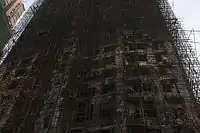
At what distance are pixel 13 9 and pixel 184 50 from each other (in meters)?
18.7

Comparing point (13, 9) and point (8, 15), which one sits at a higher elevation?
point (13, 9)

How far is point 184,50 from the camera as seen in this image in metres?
19.8

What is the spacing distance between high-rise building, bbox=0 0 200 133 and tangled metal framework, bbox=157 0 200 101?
0.04 m

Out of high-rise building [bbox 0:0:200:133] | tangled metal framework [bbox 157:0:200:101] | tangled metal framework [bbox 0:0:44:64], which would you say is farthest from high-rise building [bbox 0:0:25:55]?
tangled metal framework [bbox 157:0:200:101]

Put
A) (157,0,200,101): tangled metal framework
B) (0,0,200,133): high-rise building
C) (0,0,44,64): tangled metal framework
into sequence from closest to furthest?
(0,0,200,133): high-rise building < (157,0,200,101): tangled metal framework < (0,0,44,64): tangled metal framework

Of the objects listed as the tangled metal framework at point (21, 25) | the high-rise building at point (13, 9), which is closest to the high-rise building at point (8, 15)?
the high-rise building at point (13, 9)

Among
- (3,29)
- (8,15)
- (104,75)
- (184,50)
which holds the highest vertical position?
(8,15)

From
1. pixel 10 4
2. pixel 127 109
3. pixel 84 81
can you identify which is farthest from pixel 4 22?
pixel 127 109

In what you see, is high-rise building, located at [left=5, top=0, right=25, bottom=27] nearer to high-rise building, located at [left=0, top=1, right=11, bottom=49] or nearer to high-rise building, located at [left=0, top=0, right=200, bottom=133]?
high-rise building, located at [left=0, top=1, right=11, bottom=49]

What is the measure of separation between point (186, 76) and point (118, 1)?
11159mm

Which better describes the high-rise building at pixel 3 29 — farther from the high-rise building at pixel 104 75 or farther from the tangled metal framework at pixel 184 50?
the tangled metal framework at pixel 184 50

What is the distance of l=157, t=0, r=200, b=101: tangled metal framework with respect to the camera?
683 inches

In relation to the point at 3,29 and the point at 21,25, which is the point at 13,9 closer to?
the point at 21,25

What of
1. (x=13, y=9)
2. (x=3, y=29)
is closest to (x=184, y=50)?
(x=3, y=29)
